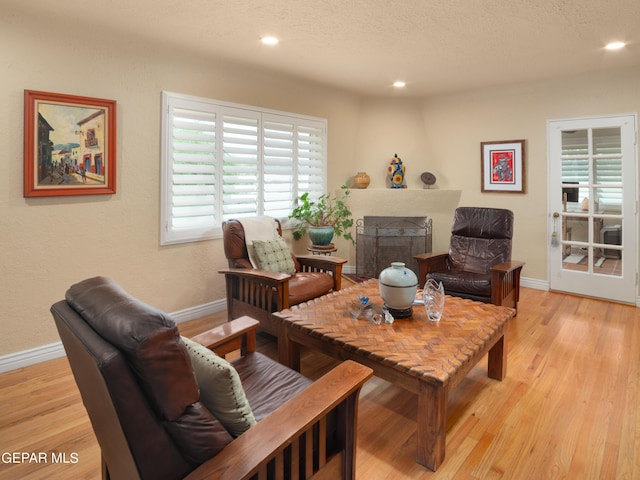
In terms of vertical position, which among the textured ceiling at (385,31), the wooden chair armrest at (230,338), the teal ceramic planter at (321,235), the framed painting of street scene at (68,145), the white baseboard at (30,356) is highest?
the textured ceiling at (385,31)

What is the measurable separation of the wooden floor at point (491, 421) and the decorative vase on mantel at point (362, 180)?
2847 millimetres

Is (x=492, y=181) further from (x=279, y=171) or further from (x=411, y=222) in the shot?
(x=279, y=171)

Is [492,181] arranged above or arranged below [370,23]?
below

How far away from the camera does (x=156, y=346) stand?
99 cm

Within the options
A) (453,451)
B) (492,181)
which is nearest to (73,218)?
(453,451)

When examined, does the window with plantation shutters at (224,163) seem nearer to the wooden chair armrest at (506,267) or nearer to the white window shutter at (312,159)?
the white window shutter at (312,159)

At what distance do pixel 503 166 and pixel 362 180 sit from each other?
5.77 feet

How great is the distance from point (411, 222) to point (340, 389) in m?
4.06

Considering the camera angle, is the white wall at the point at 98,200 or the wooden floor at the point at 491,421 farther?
the white wall at the point at 98,200

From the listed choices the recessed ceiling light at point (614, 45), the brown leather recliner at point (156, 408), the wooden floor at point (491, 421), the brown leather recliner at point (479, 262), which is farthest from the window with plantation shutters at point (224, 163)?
the recessed ceiling light at point (614, 45)

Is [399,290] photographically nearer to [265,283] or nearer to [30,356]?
[265,283]

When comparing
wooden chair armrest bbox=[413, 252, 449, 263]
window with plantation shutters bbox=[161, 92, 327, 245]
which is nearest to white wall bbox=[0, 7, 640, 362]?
window with plantation shutters bbox=[161, 92, 327, 245]

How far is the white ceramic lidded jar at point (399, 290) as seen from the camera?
2.40 metres

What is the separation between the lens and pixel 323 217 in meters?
4.89
